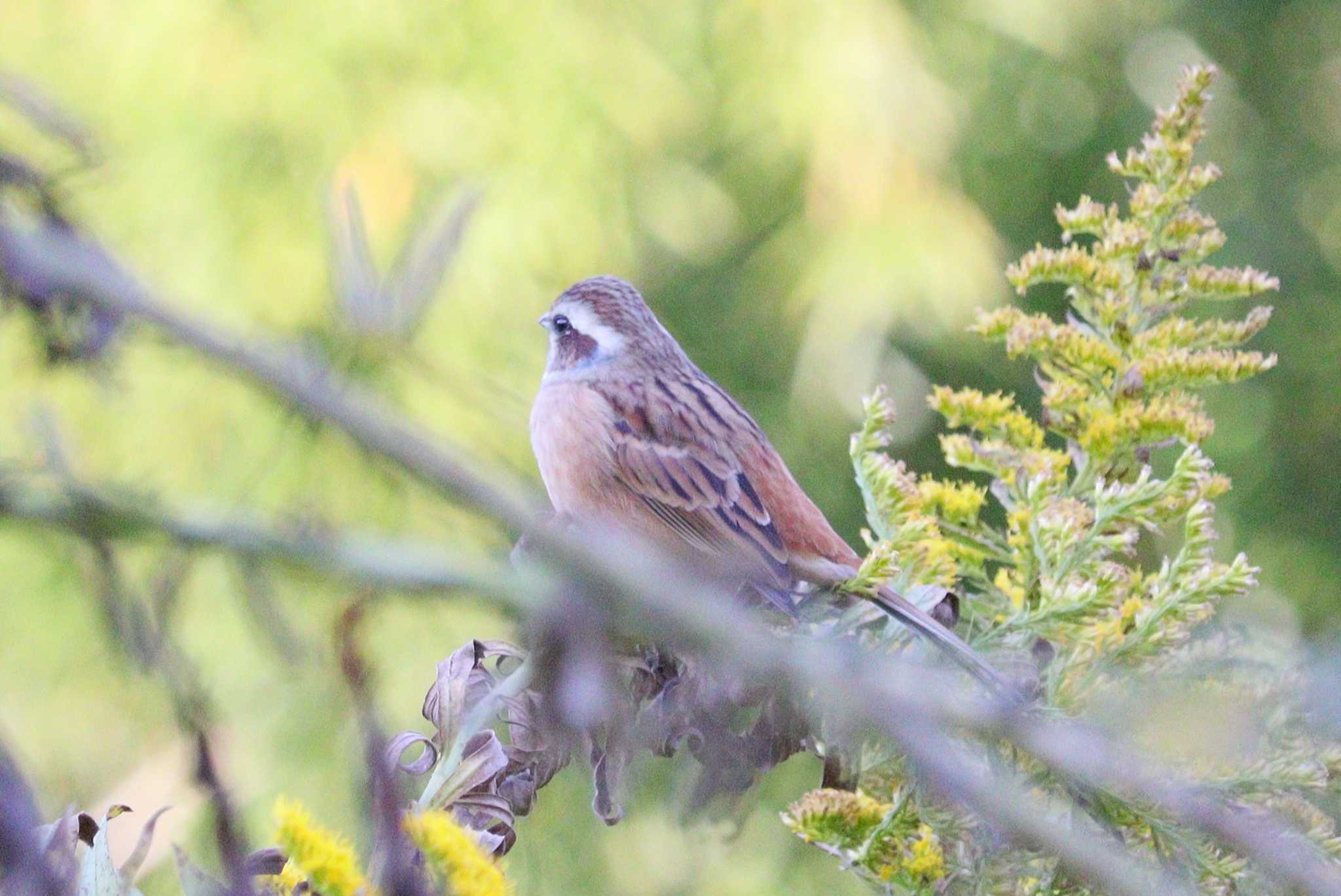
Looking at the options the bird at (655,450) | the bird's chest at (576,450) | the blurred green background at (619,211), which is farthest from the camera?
the blurred green background at (619,211)

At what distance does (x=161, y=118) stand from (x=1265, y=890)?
11.2ft

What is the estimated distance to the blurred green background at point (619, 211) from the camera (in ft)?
11.3

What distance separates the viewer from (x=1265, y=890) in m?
0.84

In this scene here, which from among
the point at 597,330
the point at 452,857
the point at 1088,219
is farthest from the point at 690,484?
the point at 452,857

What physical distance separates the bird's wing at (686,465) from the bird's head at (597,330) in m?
0.10

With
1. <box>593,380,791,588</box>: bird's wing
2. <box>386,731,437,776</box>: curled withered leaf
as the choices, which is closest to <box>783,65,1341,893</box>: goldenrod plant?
<box>386,731,437,776</box>: curled withered leaf

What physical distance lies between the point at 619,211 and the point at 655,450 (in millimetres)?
1676

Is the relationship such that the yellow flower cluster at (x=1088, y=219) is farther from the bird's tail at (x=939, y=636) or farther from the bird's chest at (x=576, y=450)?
the bird's chest at (x=576, y=450)

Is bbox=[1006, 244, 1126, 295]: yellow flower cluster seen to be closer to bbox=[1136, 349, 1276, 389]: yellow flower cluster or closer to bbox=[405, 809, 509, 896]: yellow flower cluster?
bbox=[1136, 349, 1276, 389]: yellow flower cluster

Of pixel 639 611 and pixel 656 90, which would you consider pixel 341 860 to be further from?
pixel 656 90

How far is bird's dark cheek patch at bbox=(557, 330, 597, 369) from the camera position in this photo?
2.81m

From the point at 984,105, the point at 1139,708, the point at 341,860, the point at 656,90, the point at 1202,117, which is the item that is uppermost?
the point at 984,105

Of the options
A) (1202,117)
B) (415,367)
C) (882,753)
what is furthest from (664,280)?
(415,367)

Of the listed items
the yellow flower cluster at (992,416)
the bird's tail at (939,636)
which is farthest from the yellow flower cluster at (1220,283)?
the bird's tail at (939,636)
